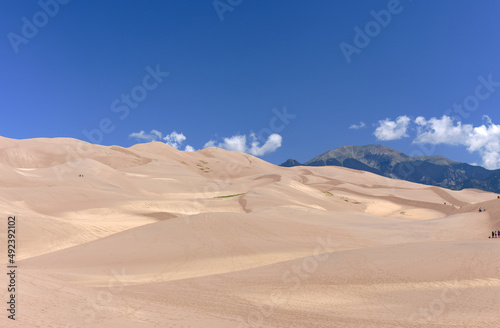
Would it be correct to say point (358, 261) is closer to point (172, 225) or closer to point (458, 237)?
point (172, 225)

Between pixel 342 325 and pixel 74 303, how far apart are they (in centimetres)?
663

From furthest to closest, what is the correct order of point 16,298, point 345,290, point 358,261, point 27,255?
point 27,255 < point 358,261 < point 345,290 < point 16,298

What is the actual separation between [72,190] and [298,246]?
2665 centimetres

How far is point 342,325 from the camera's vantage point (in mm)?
8242

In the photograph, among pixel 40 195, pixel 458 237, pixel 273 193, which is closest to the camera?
pixel 458 237

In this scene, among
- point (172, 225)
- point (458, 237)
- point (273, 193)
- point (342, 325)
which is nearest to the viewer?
point (342, 325)

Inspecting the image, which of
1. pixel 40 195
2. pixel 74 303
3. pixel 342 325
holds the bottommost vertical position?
pixel 342 325

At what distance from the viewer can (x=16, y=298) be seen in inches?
300

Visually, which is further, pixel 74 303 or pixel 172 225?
pixel 172 225

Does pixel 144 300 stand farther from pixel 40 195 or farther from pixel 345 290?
pixel 40 195

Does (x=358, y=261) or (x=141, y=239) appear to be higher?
(x=141, y=239)

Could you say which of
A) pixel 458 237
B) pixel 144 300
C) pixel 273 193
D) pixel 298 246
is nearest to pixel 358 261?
pixel 298 246

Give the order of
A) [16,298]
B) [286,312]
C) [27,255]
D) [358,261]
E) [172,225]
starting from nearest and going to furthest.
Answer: [16,298], [286,312], [358,261], [27,255], [172,225]

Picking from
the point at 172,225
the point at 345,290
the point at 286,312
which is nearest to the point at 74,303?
the point at 286,312
